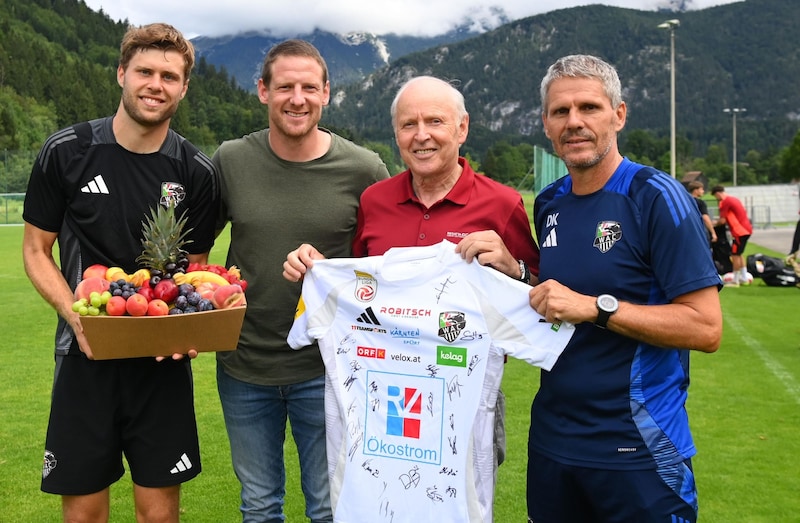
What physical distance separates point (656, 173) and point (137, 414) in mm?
2539

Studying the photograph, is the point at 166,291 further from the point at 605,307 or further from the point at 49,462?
the point at 605,307

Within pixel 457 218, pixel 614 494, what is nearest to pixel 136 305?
pixel 457 218

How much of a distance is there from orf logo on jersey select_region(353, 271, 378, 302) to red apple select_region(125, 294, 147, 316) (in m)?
0.89

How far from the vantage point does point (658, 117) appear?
18962 centimetres

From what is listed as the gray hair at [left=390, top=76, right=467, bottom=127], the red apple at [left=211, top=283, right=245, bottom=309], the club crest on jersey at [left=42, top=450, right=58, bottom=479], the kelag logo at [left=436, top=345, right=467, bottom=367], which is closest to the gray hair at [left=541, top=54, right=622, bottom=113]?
the gray hair at [left=390, top=76, right=467, bottom=127]

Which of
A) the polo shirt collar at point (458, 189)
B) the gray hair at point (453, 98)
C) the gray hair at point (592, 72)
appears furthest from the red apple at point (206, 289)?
the gray hair at point (592, 72)

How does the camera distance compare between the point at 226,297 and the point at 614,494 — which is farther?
the point at 226,297

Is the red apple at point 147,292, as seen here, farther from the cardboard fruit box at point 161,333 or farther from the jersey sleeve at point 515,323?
the jersey sleeve at point 515,323

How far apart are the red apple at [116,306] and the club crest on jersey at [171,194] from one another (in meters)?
0.71

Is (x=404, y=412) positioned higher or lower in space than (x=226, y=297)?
lower

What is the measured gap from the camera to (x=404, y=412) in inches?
127

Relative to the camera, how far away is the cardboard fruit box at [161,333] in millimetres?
2980

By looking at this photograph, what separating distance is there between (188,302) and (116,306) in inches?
10.8

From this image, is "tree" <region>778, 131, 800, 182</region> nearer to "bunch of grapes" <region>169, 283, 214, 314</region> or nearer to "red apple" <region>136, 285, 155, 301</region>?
"bunch of grapes" <region>169, 283, 214, 314</region>
